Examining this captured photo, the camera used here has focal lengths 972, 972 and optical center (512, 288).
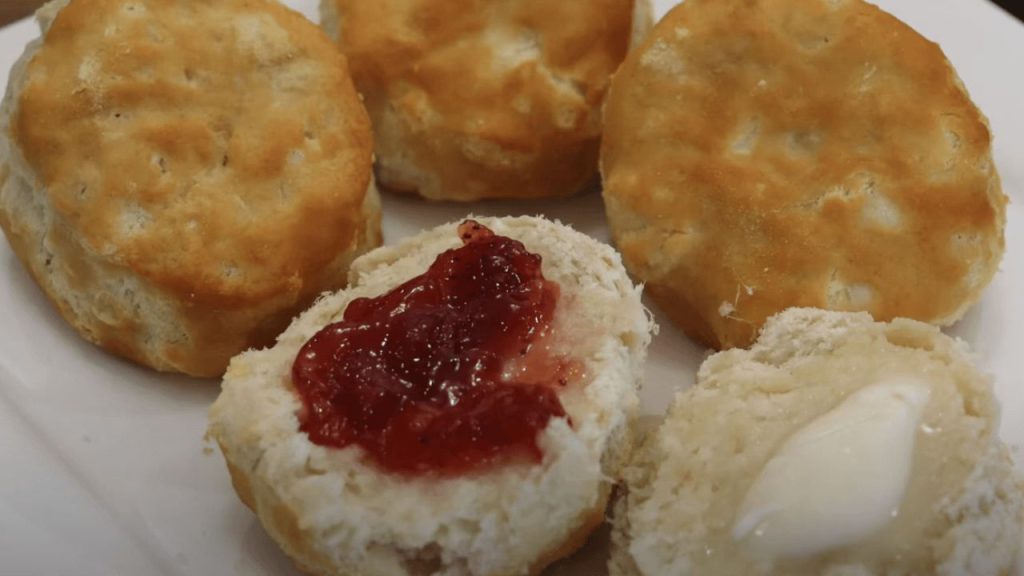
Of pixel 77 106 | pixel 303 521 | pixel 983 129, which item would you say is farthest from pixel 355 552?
pixel 983 129

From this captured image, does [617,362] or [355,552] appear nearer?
[355,552]

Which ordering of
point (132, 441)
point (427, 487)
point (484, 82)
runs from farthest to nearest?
1. point (484, 82)
2. point (132, 441)
3. point (427, 487)

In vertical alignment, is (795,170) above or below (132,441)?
above

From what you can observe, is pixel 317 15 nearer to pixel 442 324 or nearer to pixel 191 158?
pixel 191 158

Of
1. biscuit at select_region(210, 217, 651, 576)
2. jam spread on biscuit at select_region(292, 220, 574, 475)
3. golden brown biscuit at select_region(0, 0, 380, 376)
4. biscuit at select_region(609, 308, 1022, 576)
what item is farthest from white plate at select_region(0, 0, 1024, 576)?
jam spread on biscuit at select_region(292, 220, 574, 475)

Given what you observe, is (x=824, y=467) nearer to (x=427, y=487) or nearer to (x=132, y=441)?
(x=427, y=487)

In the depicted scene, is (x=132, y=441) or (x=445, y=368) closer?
(x=445, y=368)

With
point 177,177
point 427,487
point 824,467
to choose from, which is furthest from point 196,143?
point 824,467
